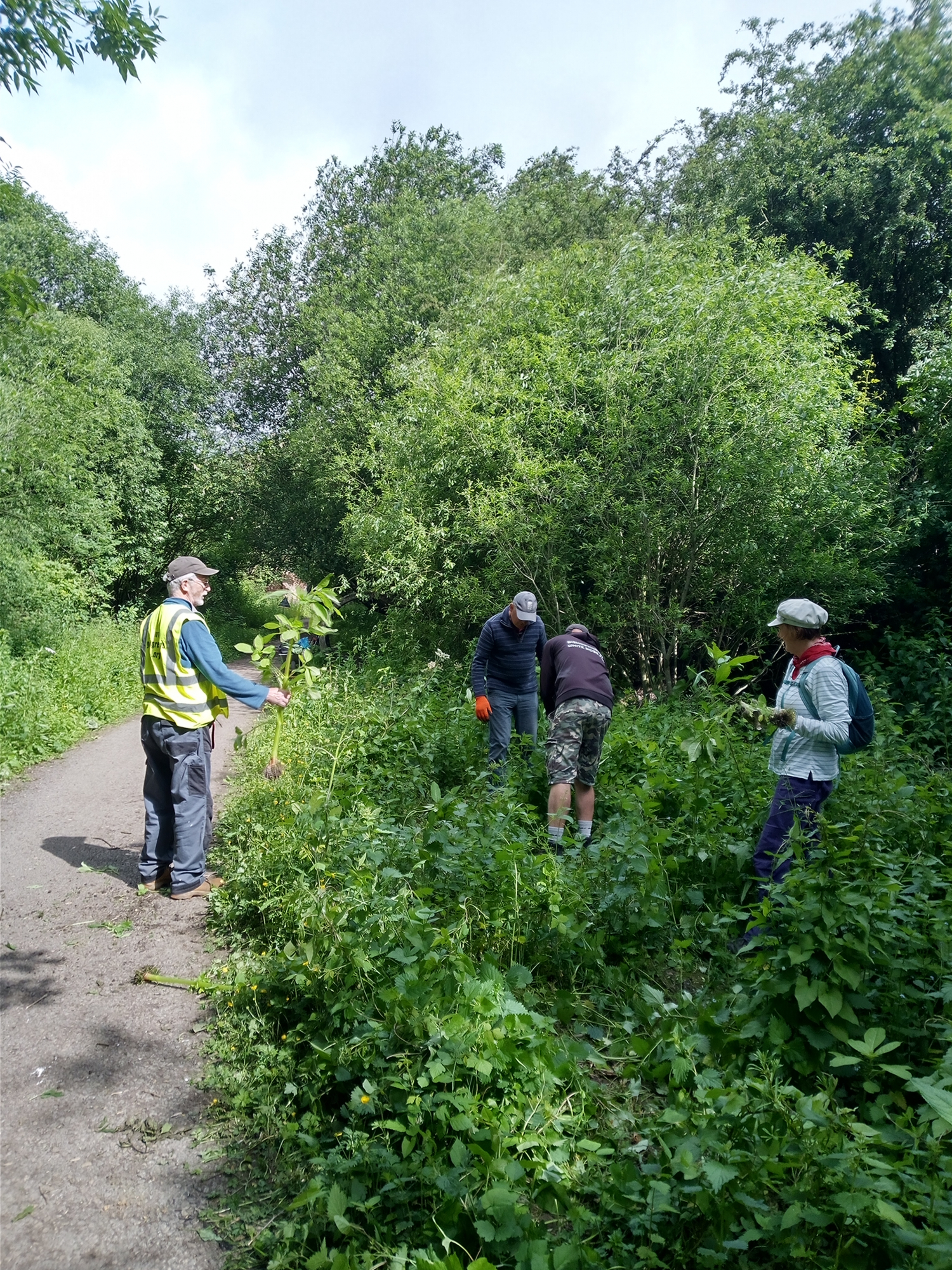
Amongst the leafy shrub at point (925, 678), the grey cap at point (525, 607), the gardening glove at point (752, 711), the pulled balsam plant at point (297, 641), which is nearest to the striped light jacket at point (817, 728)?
the gardening glove at point (752, 711)

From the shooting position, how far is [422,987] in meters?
3.18

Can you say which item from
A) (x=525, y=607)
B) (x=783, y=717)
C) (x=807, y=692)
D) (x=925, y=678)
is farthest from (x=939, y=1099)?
(x=925, y=678)

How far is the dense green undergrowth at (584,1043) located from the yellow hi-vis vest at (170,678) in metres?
0.92

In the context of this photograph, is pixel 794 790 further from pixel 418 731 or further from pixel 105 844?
pixel 105 844

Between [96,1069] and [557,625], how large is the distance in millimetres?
8808

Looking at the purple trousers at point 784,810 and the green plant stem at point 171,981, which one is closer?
the green plant stem at point 171,981

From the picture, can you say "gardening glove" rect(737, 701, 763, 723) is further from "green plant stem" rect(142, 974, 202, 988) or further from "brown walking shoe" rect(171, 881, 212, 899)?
"brown walking shoe" rect(171, 881, 212, 899)

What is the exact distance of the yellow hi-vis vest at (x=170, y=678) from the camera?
5.22 m

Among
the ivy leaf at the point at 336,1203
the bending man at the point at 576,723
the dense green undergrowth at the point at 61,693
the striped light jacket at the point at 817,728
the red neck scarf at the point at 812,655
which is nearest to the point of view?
the ivy leaf at the point at 336,1203

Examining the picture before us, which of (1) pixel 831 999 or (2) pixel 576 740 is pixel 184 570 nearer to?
(2) pixel 576 740

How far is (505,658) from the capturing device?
702 centimetres

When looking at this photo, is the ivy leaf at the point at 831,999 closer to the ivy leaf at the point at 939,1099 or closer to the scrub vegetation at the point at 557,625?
the scrub vegetation at the point at 557,625

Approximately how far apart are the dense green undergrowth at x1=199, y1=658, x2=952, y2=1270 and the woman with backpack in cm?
32

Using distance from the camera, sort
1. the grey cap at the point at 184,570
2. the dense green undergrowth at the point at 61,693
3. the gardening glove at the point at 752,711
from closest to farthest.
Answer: the gardening glove at the point at 752,711
the grey cap at the point at 184,570
the dense green undergrowth at the point at 61,693
